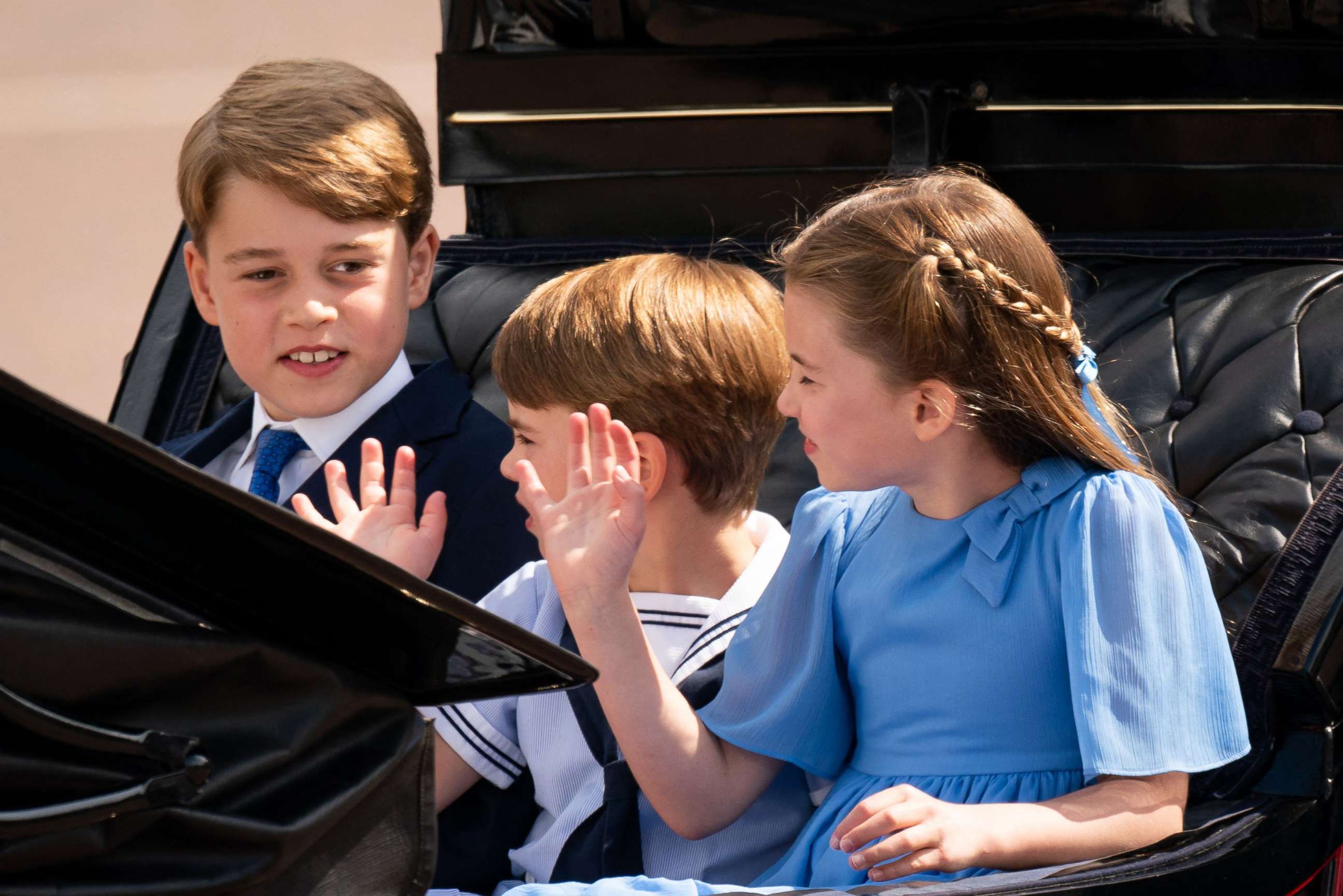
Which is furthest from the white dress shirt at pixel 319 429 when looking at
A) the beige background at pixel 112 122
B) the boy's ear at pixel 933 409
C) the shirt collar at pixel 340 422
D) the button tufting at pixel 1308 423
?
the beige background at pixel 112 122

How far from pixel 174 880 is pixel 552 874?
24.7 inches

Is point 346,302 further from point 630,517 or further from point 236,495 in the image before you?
point 236,495

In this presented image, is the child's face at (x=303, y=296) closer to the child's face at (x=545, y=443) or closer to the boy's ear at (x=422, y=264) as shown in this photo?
the boy's ear at (x=422, y=264)

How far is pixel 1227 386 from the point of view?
152 centimetres

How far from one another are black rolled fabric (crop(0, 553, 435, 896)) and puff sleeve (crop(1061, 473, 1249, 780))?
0.55 m

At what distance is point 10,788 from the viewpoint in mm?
732

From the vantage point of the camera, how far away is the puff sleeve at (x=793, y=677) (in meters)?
1.29

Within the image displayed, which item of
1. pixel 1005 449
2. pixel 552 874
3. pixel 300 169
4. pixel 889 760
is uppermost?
pixel 300 169

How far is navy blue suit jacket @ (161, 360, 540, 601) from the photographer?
4.93 ft

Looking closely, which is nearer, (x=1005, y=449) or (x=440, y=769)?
(x=1005, y=449)

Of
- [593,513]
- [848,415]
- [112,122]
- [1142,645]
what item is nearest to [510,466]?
[593,513]

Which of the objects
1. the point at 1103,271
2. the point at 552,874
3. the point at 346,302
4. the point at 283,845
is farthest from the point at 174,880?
the point at 1103,271

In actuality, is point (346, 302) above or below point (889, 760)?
above

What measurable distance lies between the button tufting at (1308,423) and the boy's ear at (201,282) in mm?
1176
